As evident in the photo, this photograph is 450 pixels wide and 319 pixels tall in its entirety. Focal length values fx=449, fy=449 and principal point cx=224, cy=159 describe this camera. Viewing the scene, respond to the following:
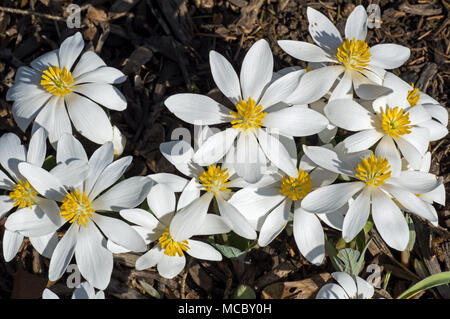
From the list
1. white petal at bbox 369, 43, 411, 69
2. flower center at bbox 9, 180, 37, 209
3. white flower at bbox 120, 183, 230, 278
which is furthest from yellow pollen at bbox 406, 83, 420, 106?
flower center at bbox 9, 180, 37, 209

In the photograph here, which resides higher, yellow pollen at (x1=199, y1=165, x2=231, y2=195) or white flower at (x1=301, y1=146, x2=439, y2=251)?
yellow pollen at (x1=199, y1=165, x2=231, y2=195)

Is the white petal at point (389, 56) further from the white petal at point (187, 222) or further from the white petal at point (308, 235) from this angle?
the white petal at point (187, 222)

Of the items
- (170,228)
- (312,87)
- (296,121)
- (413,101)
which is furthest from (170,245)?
(413,101)

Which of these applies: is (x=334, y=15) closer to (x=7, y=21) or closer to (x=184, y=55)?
(x=184, y=55)

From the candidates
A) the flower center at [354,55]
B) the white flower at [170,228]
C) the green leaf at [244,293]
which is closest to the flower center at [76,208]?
the white flower at [170,228]

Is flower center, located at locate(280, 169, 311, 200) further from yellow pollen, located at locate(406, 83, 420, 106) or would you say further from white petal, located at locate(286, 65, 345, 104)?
yellow pollen, located at locate(406, 83, 420, 106)

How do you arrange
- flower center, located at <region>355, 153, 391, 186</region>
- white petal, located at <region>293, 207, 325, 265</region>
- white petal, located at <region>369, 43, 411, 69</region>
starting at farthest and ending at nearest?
white petal, located at <region>369, 43, 411, 69</region>
white petal, located at <region>293, 207, 325, 265</region>
flower center, located at <region>355, 153, 391, 186</region>

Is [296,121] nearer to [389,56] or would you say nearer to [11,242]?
[389,56]
